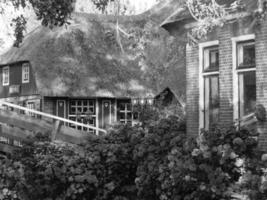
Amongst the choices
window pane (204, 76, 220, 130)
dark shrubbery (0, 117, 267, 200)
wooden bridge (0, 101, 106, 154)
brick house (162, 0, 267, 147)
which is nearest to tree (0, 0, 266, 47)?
brick house (162, 0, 267, 147)

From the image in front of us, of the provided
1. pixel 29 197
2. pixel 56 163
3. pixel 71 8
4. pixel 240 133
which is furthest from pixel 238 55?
pixel 29 197

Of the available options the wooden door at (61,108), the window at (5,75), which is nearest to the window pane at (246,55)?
the wooden door at (61,108)

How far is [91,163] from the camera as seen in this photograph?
48.4 ft

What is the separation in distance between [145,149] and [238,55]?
328 centimetres

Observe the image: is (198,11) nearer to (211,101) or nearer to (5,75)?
(211,101)

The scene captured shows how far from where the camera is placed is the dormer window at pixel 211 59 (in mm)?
14164

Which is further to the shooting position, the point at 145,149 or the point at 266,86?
the point at 145,149

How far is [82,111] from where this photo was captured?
30469 millimetres

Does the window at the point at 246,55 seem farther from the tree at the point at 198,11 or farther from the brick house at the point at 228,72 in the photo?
the tree at the point at 198,11

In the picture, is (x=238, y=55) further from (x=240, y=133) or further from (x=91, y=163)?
(x=91, y=163)

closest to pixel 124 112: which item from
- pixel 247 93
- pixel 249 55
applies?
pixel 247 93

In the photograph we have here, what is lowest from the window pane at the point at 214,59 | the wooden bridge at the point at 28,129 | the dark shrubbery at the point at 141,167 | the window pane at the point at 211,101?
the dark shrubbery at the point at 141,167

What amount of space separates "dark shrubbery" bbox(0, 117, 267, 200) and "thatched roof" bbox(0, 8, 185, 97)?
1392cm

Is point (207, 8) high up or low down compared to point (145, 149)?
up
